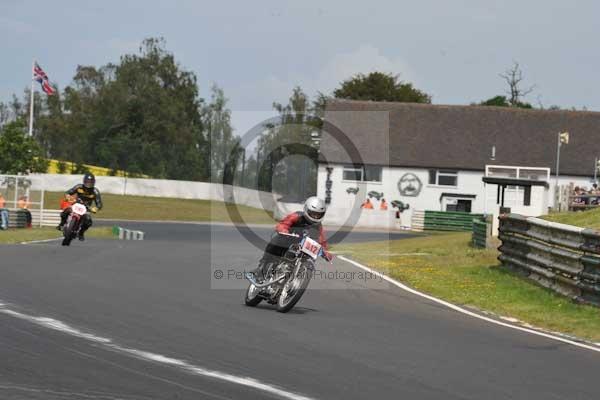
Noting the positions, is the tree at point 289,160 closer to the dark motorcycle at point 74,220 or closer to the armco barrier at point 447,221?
the armco barrier at point 447,221

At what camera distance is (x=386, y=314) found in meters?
13.5

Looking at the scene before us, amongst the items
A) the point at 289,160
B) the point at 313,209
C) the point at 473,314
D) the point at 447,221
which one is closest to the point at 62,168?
the point at 289,160

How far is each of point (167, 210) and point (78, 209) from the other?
40.2 metres

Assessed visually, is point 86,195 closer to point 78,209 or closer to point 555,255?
point 78,209

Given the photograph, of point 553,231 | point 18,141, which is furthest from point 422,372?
point 18,141

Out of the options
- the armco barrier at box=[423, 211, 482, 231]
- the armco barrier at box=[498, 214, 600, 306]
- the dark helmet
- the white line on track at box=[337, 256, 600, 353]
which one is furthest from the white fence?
the white line on track at box=[337, 256, 600, 353]

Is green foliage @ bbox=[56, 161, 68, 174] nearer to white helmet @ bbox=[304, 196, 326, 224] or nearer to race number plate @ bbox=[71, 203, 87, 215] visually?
race number plate @ bbox=[71, 203, 87, 215]

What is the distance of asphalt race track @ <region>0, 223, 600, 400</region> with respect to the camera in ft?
24.2

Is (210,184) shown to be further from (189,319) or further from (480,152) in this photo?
(189,319)

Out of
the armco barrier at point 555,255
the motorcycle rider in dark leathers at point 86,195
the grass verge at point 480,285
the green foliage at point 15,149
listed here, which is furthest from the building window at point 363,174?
the armco barrier at point 555,255

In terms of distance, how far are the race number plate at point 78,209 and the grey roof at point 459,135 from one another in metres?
44.0

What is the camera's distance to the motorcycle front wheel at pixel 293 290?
1288cm

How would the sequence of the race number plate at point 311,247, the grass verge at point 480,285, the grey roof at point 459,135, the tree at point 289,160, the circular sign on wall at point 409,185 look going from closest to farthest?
the race number plate at point 311,247
the grass verge at point 480,285
the tree at point 289,160
the circular sign on wall at point 409,185
the grey roof at point 459,135

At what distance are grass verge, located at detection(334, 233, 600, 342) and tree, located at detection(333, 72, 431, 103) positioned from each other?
60662 mm
